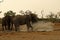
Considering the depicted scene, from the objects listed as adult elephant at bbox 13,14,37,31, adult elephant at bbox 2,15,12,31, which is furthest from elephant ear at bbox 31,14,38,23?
adult elephant at bbox 2,15,12,31

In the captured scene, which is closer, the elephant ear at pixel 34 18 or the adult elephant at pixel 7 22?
the elephant ear at pixel 34 18

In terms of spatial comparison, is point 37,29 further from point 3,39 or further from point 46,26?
point 3,39

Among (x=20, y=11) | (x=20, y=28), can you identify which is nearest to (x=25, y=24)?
(x=20, y=28)

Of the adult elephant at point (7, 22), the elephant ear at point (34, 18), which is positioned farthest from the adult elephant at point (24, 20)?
the adult elephant at point (7, 22)

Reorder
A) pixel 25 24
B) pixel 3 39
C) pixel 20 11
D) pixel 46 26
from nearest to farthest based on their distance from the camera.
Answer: pixel 3 39
pixel 46 26
pixel 25 24
pixel 20 11

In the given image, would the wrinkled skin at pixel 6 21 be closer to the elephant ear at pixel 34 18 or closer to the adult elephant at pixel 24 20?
the adult elephant at pixel 24 20

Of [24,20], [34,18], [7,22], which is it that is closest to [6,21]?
[7,22]

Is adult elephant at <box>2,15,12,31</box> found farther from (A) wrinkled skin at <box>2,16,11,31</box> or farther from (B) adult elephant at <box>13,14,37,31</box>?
(B) adult elephant at <box>13,14,37,31</box>

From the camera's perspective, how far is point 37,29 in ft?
44.4

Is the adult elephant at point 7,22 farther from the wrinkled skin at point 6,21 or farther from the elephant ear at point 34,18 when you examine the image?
the elephant ear at point 34,18

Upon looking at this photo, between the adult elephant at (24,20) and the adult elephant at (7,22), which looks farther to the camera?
the adult elephant at (7,22)

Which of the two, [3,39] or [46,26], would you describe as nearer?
[3,39]

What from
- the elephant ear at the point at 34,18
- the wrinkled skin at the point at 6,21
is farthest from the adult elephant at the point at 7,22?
the elephant ear at the point at 34,18

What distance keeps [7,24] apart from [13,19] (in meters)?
0.48
